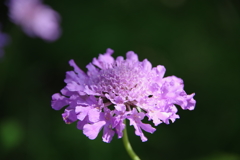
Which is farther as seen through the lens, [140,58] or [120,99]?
[140,58]

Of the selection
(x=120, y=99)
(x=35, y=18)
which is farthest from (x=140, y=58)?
(x=120, y=99)

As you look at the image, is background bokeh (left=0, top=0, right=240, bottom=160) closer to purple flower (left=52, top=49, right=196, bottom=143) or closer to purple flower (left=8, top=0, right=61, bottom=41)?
purple flower (left=8, top=0, right=61, bottom=41)

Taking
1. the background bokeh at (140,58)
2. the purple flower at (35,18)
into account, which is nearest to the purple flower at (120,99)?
the background bokeh at (140,58)

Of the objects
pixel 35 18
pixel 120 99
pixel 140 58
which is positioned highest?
pixel 35 18

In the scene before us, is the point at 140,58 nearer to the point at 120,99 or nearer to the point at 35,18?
the point at 35,18

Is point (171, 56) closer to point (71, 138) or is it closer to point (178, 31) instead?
point (178, 31)

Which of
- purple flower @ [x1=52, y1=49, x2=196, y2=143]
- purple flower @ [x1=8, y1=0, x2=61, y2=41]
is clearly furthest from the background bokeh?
purple flower @ [x1=52, y1=49, x2=196, y2=143]
